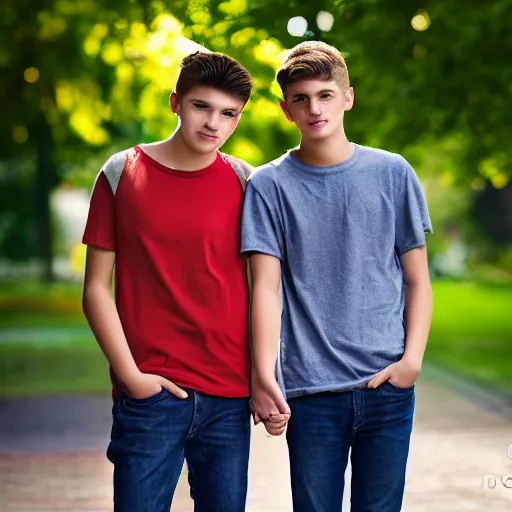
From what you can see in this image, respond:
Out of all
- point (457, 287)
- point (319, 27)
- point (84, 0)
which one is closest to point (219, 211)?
point (319, 27)

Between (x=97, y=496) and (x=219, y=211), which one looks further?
(x=97, y=496)

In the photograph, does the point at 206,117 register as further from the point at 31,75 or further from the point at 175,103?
the point at 31,75

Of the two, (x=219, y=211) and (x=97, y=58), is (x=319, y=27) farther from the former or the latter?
(x=97, y=58)

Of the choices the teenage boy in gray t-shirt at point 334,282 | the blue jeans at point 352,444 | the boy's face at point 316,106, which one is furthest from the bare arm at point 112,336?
the boy's face at point 316,106

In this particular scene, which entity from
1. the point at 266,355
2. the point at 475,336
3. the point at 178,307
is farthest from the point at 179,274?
the point at 475,336

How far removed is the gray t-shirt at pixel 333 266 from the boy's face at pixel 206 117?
0.17 meters

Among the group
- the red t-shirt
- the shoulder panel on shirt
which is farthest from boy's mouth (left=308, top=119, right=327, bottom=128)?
the shoulder panel on shirt

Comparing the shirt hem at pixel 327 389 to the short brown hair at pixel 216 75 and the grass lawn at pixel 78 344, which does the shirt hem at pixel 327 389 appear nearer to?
the short brown hair at pixel 216 75

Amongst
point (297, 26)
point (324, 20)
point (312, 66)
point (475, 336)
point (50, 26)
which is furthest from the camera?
point (475, 336)

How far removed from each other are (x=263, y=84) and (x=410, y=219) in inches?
139

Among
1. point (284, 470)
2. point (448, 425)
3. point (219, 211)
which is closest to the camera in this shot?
point (219, 211)

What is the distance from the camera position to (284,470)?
7391 mm

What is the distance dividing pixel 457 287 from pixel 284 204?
3536 cm

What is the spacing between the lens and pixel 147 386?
3232mm
